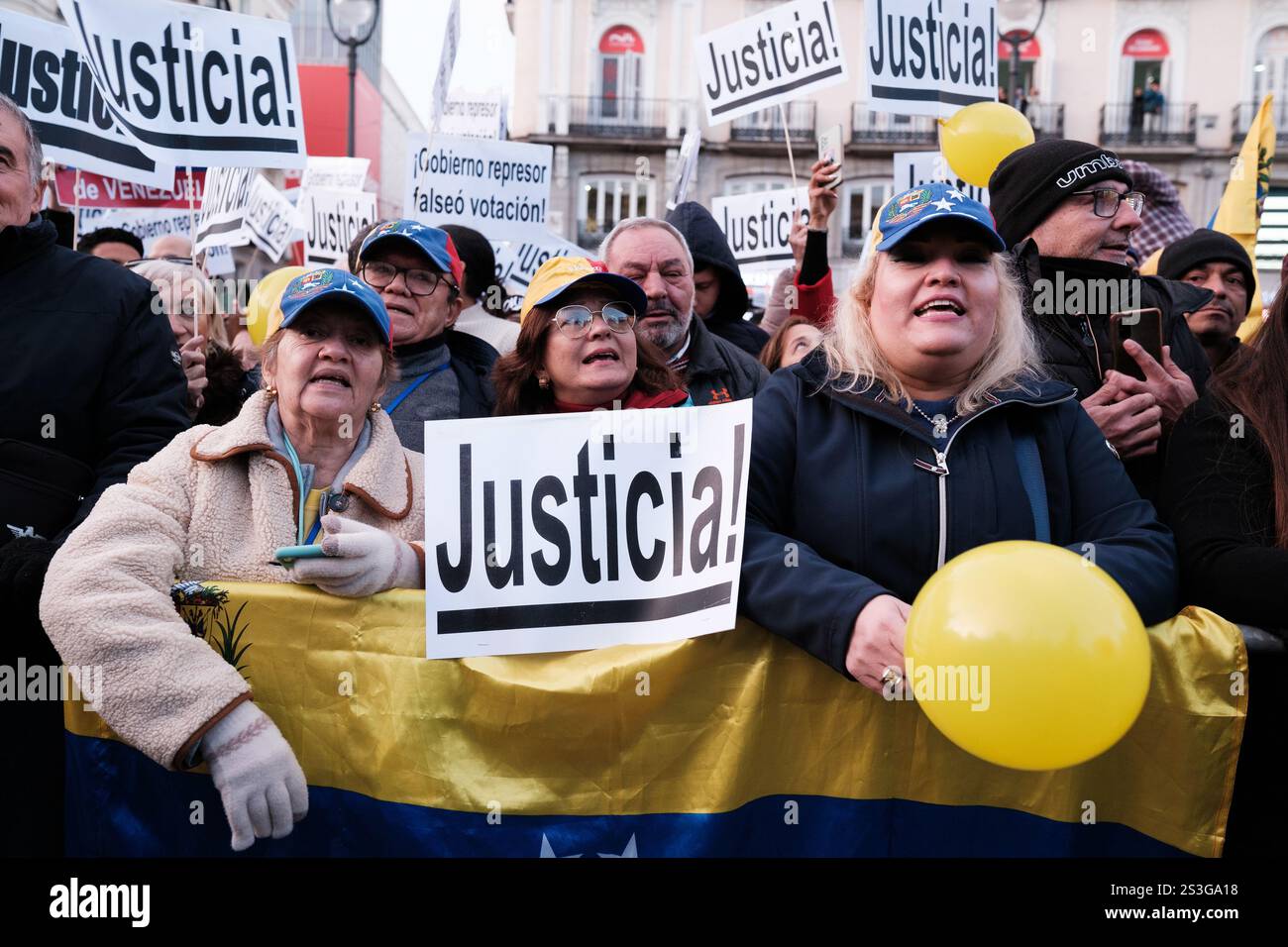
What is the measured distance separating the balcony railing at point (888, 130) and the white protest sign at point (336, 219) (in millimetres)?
26319

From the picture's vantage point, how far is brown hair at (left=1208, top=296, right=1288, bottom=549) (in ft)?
8.18

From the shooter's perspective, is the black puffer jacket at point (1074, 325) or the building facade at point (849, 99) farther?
the building facade at point (849, 99)

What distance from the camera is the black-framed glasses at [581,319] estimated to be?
3184 millimetres

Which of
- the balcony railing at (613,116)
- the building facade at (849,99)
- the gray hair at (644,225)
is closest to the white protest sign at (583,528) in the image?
the gray hair at (644,225)

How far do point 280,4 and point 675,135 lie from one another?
12.8 meters

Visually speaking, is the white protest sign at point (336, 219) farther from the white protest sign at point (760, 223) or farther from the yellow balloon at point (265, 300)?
the yellow balloon at point (265, 300)

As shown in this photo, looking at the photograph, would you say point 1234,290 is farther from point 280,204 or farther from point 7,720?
point 280,204

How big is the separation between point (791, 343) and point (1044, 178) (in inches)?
56.5

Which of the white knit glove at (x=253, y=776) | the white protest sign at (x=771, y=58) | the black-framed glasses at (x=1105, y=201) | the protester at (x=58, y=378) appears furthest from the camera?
the white protest sign at (x=771, y=58)

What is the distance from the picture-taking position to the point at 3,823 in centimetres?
240

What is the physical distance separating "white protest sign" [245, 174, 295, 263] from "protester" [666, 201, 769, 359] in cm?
426

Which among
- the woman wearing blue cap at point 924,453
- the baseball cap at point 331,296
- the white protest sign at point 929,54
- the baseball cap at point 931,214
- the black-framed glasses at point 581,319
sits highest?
the white protest sign at point 929,54

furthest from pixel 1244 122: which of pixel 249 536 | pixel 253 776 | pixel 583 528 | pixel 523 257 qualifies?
pixel 253 776
